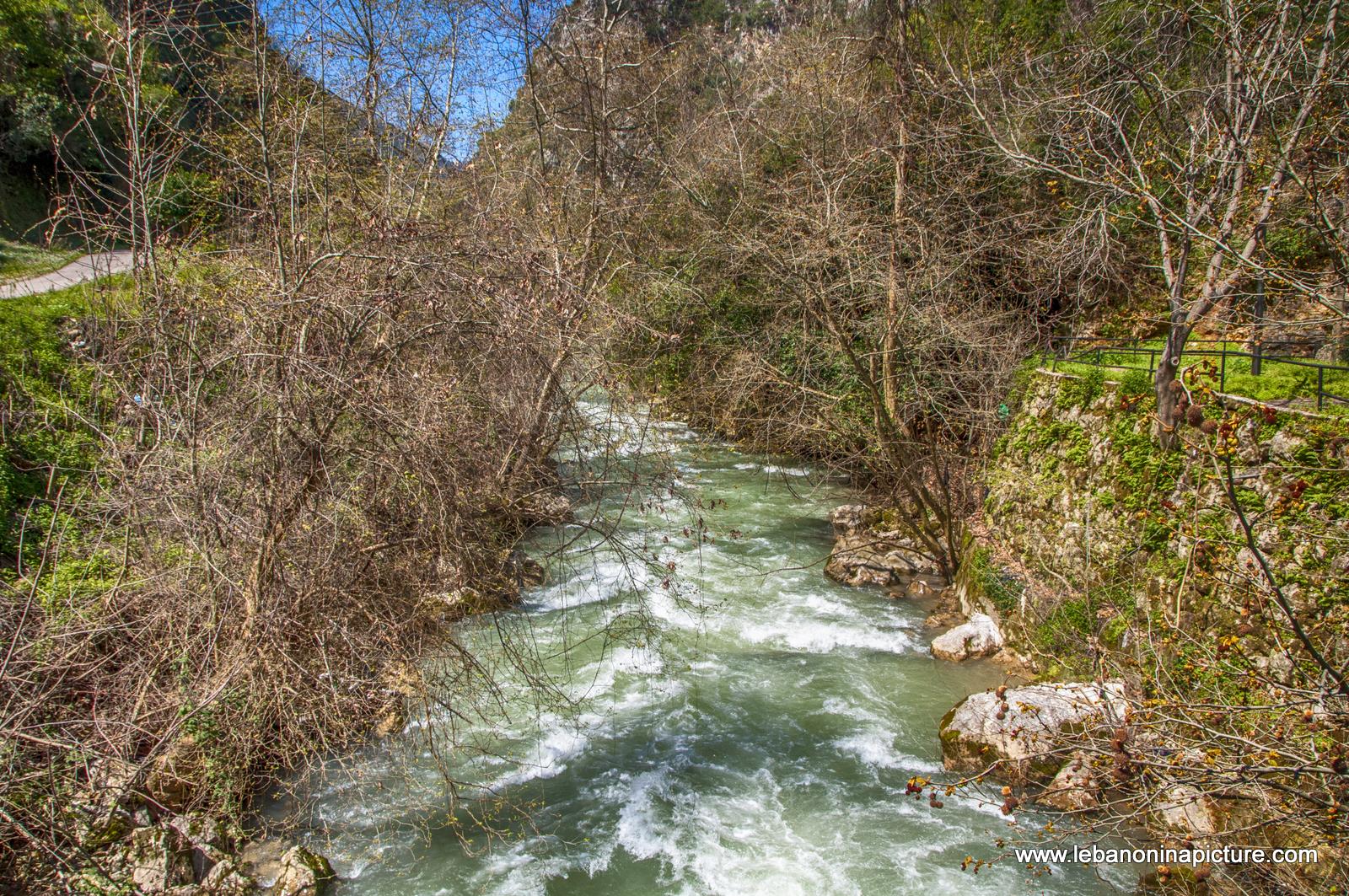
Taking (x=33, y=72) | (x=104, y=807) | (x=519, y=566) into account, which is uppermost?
(x=33, y=72)

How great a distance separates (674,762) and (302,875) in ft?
9.95

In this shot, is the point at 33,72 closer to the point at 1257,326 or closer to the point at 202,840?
the point at 202,840

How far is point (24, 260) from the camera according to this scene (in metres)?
12.4

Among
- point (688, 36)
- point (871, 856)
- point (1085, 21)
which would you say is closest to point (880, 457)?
point (871, 856)

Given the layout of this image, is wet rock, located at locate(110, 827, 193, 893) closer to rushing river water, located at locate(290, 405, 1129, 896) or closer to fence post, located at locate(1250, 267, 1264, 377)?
rushing river water, located at locate(290, 405, 1129, 896)

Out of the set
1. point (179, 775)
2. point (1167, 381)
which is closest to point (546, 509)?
point (179, 775)

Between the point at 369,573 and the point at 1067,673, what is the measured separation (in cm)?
650

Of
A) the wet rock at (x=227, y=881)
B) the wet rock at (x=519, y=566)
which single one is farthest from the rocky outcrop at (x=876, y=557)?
the wet rock at (x=227, y=881)

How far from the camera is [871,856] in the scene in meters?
5.86

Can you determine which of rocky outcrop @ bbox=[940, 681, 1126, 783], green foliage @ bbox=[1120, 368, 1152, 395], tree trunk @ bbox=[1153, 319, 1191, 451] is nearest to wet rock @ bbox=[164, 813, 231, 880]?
rocky outcrop @ bbox=[940, 681, 1126, 783]

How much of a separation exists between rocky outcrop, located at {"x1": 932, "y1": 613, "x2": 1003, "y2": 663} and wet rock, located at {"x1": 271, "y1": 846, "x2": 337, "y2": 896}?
20.7 feet

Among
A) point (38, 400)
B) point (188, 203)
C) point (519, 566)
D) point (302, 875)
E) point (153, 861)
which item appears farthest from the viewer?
point (188, 203)

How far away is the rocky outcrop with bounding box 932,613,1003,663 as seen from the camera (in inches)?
340

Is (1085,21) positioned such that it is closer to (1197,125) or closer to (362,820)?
(1197,125)
